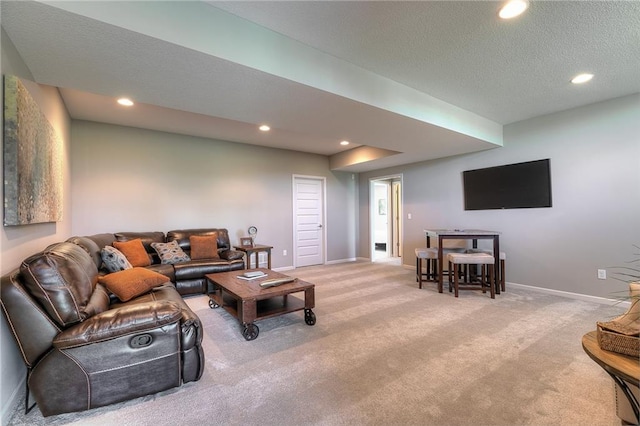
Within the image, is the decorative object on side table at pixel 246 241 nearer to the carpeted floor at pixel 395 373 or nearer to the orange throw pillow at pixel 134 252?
the orange throw pillow at pixel 134 252

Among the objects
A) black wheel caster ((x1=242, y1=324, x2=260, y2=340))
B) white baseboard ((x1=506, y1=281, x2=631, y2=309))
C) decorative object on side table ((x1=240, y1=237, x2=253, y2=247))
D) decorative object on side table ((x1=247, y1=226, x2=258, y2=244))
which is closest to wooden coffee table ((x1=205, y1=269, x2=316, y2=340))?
black wheel caster ((x1=242, y1=324, x2=260, y2=340))

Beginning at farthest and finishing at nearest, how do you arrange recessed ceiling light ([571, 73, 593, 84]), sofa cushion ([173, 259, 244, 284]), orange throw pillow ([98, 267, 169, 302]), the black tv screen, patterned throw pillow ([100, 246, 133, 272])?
the black tv screen, sofa cushion ([173, 259, 244, 284]), patterned throw pillow ([100, 246, 133, 272]), recessed ceiling light ([571, 73, 593, 84]), orange throw pillow ([98, 267, 169, 302])

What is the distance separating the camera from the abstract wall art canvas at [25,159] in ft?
5.18

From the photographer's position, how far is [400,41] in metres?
2.20

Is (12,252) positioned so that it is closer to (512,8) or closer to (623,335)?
(623,335)

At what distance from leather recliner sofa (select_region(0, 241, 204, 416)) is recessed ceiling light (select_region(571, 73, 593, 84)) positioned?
4159mm

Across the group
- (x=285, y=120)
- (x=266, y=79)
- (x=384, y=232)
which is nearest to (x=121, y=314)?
(x=266, y=79)

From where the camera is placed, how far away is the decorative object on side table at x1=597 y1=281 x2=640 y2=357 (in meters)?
1.09

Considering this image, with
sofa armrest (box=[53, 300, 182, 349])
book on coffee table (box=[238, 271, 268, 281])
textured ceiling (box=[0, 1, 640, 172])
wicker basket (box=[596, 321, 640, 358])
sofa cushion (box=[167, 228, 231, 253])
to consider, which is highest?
textured ceiling (box=[0, 1, 640, 172])

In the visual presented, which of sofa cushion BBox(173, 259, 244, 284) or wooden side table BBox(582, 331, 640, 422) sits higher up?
wooden side table BBox(582, 331, 640, 422)

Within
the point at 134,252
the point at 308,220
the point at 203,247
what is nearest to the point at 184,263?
the point at 203,247

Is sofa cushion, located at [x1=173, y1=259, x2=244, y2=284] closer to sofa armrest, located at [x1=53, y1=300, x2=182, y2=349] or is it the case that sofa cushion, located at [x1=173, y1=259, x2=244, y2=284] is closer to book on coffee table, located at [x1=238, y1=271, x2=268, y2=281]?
book on coffee table, located at [x1=238, y1=271, x2=268, y2=281]

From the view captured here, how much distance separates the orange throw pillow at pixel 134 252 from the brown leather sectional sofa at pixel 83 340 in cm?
186

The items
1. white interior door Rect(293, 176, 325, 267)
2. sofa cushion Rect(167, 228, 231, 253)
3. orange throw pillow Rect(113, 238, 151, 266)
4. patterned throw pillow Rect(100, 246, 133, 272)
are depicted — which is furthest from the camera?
white interior door Rect(293, 176, 325, 267)
